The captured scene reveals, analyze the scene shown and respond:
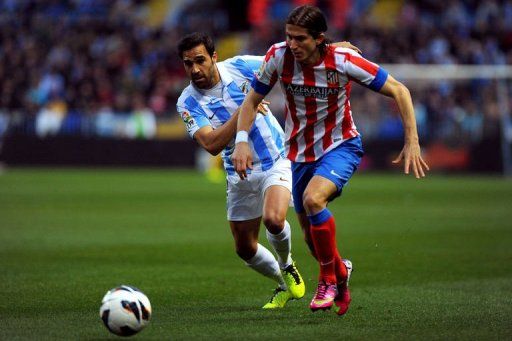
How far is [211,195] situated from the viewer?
23359 millimetres

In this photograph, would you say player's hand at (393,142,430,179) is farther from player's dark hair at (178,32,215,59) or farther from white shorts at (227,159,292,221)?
player's dark hair at (178,32,215,59)

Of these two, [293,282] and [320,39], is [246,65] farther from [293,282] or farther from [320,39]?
[293,282]

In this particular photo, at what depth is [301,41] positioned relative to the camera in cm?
781

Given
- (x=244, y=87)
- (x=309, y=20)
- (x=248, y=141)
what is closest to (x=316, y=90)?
(x=309, y=20)

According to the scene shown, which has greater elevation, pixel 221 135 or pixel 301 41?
pixel 301 41

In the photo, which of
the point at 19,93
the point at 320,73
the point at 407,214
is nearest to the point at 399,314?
the point at 320,73

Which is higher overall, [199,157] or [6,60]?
[6,60]

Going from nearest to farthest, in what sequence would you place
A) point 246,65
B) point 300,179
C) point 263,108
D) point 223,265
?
point 300,179 → point 263,108 → point 246,65 → point 223,265

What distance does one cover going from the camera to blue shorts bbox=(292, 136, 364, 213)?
26.4 ft

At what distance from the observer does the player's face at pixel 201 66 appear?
8.93 meters

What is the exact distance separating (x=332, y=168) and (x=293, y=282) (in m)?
1.50

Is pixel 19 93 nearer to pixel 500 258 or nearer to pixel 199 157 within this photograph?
pixel 199 157

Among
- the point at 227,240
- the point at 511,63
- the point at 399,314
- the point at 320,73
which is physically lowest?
the point at 511,63

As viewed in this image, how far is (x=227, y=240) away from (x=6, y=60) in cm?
2161
